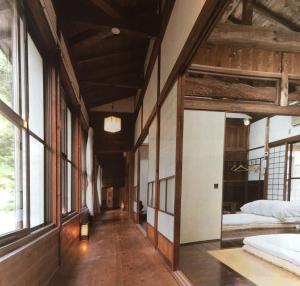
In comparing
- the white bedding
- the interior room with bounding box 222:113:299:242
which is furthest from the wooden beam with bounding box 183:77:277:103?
the interior room with bounding box 222:113:299:242

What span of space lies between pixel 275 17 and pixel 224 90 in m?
1.41

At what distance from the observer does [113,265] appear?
2.68m

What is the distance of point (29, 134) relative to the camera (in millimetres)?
1844

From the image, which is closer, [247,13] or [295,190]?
[247,13]

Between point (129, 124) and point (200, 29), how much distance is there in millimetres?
5550

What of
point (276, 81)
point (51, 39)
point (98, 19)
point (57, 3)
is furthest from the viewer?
point (276, 81)

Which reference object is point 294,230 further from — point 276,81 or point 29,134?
point 29,134

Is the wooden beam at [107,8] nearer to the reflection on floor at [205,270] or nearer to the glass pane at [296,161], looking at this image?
the reflection on floor at [205,270]

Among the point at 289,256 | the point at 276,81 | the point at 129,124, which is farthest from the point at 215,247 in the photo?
the point at 129,124

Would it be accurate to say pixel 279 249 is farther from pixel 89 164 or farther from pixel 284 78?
pixel 89 164

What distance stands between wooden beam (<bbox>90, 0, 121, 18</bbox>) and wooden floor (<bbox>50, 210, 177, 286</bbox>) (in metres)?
3.19

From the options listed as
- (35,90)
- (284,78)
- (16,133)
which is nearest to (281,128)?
(284,78)

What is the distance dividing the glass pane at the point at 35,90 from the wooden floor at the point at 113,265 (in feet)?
5.15

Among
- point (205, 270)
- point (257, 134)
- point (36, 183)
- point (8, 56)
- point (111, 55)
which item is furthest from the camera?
point (257, 134)
